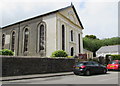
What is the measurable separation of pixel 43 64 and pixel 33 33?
525 inches

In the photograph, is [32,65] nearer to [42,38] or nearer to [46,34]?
[46,34]

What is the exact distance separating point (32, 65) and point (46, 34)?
1177cm

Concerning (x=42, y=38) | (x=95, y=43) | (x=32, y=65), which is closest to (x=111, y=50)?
(x=95, y=43)

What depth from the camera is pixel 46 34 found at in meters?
25.4

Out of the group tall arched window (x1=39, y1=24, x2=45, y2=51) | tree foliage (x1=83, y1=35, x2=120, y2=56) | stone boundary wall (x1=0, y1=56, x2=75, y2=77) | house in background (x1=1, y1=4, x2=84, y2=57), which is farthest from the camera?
tree foliage (x1=83, y1=35, x2=120, y2=56)

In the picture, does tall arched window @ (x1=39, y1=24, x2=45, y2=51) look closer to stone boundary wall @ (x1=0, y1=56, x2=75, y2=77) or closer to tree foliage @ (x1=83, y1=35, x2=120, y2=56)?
stone boundary wall @ (x1=0, y1=56, x2=75, y2=77)

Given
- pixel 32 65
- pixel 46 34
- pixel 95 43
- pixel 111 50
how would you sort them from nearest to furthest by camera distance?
pixel 32 65 → pixel 46 34 → pixel 111 50 → pixel 95 43

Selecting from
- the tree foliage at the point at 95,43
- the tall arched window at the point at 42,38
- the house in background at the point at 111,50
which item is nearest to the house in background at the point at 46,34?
the tall arched window at the point at 42,38

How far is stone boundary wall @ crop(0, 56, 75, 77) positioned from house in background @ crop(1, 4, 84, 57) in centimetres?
669

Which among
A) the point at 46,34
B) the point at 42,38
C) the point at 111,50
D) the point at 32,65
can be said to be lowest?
the point at 32,65

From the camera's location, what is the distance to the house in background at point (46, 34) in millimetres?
24781

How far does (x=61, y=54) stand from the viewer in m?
19.4

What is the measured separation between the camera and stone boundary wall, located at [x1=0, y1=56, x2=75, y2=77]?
1260 centimetres

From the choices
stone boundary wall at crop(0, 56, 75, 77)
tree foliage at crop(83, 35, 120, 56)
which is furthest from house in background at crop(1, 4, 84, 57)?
tree foliage at crop(83, 35, 120, 56)
